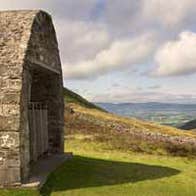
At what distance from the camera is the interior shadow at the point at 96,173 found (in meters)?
21.6

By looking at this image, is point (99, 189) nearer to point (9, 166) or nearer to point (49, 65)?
point (9, 166)

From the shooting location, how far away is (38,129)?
85.1ft

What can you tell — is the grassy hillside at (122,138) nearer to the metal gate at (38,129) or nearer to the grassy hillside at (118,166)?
the grassy hillside at (118,166)

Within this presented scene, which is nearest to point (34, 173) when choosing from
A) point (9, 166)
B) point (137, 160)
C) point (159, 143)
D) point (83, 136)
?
point (9, 166)

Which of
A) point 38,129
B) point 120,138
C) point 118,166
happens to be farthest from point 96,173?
point 120,138

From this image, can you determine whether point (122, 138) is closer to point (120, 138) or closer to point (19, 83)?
point (120, 138)

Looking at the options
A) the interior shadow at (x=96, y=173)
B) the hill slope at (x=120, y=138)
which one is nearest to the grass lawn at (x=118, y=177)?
the interior shadow at (x=96, y=173)

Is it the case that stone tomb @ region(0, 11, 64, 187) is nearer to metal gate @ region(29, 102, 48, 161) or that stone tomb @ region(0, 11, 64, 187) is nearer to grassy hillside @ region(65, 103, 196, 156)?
metal gate @ region(29, 102, 48, 161)

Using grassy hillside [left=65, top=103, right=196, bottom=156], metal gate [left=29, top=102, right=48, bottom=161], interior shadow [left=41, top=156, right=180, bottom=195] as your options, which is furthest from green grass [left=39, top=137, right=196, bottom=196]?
grassy hillside [left=65, top=103, right=196, bottom=156]

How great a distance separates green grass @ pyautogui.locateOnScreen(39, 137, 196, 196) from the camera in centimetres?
2105

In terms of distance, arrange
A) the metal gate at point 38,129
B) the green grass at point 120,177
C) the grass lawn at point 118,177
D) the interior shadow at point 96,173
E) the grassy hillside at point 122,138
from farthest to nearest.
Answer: the grassy hillside at point 122,138 → the metal gate at point 38,129 → the interior shadow at point 96,173 → the green grass at point 120,177 → the grass lawn at point 118,177

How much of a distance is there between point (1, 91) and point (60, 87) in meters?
8.72

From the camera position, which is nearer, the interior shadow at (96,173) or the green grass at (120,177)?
the green grass at (120,177)

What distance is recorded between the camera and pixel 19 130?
19.3 meters
